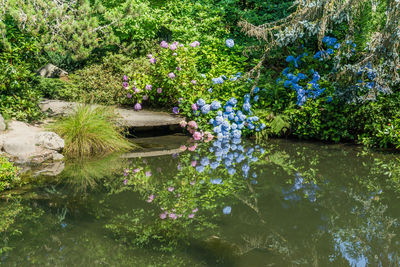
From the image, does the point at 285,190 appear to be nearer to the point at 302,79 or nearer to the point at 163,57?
the point at 302,79

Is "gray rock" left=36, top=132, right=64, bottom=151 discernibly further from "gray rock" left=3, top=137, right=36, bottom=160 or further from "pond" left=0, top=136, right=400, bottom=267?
"pond" left=0, top=136, right=400, bottom=267

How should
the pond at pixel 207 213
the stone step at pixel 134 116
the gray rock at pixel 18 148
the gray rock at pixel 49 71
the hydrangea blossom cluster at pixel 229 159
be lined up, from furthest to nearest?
the gray rock at pixel 49 71 < the stone step at pixel 134 116 < the gray rock at pixel 18 148 < the hydrangea blossom cluster at pixel 229 159 < the pond at pixel 207 213

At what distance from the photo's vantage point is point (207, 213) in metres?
4.15

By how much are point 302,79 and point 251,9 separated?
12.3ft

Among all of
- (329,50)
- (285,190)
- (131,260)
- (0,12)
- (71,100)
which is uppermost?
(0,12)

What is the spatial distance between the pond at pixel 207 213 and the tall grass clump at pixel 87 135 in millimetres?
442

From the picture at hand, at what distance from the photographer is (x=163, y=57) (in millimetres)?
8906

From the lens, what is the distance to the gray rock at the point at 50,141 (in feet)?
20.7

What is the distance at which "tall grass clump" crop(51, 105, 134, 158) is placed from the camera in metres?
6.57

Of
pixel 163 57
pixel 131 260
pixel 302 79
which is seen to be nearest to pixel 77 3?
pixel 163 57

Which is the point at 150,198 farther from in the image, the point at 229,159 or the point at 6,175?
the point at 229,159

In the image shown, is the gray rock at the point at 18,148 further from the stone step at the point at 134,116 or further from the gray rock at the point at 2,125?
the stone step at the point at 134,116

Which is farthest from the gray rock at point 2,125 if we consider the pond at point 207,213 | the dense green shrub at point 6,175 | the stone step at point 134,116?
the dense green shrub at point 6,175

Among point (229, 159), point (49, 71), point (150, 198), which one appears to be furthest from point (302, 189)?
point (49, 71)
